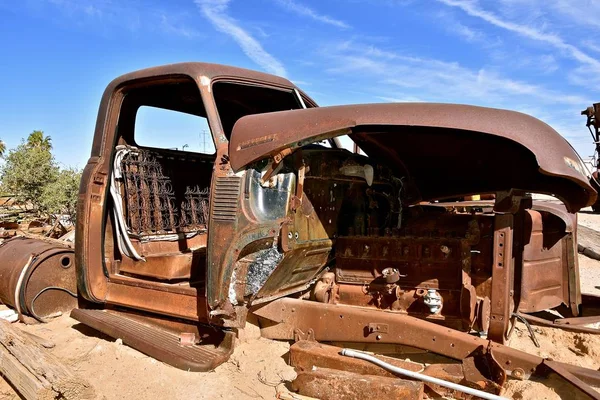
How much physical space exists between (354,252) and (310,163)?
0.80m

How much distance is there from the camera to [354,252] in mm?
3527

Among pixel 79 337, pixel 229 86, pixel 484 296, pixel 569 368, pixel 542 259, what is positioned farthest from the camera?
pixel 229 86

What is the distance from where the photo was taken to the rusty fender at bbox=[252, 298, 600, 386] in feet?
8.71

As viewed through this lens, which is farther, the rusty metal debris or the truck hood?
the rusty metal debris

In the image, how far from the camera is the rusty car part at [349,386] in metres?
2.41

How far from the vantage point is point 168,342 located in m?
3.24

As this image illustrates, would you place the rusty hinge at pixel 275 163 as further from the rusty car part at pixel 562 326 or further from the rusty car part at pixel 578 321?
the rusty car part at pixel 578 321

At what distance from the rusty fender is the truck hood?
1.03 metres

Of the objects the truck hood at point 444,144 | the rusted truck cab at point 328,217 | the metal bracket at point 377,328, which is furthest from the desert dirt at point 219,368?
the truck hood at point 444,144

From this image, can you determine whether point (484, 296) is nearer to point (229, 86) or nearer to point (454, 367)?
point (454, 367)

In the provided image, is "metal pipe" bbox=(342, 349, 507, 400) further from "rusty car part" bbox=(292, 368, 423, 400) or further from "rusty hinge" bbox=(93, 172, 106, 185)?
"rusty hinge" bbox=(93, 172, 106, 185)

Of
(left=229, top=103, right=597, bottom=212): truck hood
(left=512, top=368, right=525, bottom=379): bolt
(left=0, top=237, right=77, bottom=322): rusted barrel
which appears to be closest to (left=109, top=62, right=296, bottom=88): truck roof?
(left=229, top=103, right=597, bottom=212): truck hood

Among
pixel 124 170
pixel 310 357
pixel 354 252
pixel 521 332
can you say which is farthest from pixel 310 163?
pixel 521 332

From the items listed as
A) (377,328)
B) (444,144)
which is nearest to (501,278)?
(377,328)
